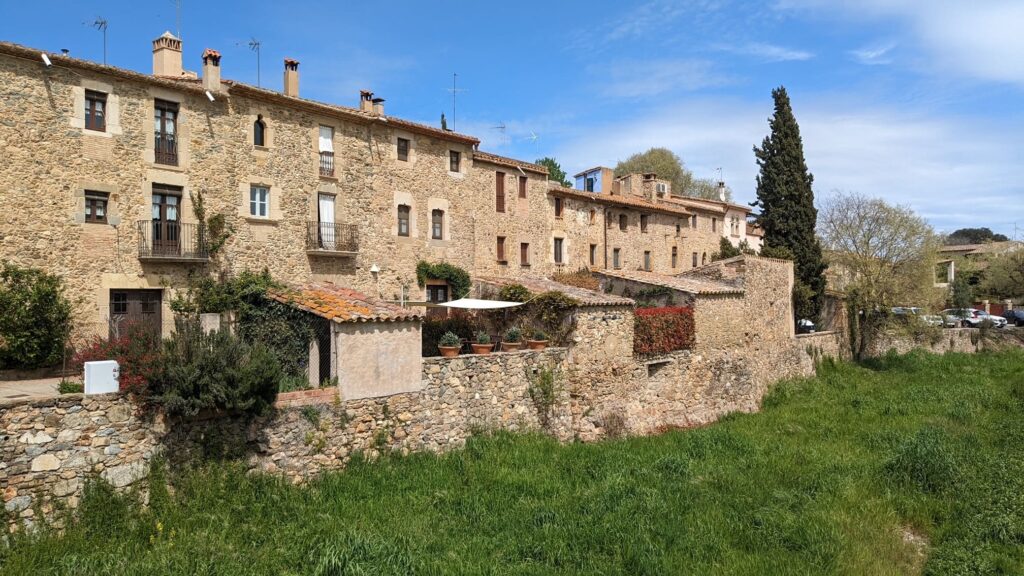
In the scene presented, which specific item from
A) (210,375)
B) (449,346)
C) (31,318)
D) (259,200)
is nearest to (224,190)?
(259,200)

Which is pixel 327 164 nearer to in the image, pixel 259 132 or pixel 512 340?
pixel 259 132

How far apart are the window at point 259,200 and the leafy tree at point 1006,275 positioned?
187 feet

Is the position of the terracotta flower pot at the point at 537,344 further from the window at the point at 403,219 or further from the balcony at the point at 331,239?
the window at the point at 403,219

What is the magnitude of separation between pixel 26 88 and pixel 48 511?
12466mm

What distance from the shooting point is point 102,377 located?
30.4 feet

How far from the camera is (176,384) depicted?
31.4 feet

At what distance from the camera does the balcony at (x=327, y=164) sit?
70.1 ft

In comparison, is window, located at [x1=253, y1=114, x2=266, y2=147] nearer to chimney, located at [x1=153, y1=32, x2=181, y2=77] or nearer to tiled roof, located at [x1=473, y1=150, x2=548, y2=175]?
chimney, located at [x1=153, y1=32, x2=181, y2=77]

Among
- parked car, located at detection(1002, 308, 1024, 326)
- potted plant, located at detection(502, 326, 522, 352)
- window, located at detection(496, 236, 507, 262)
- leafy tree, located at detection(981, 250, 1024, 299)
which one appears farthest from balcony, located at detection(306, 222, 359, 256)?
leafy tree, located at detection(981, 250, 1024, 299)

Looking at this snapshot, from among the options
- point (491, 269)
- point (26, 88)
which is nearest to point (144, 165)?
point (26, 88)

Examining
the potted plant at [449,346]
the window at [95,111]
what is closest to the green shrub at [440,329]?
the potted plant at [449,346]

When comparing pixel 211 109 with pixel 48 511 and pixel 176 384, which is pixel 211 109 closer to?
pixel 176 384

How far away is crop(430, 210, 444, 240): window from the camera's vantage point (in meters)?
24.3

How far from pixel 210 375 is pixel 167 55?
15.0 m
